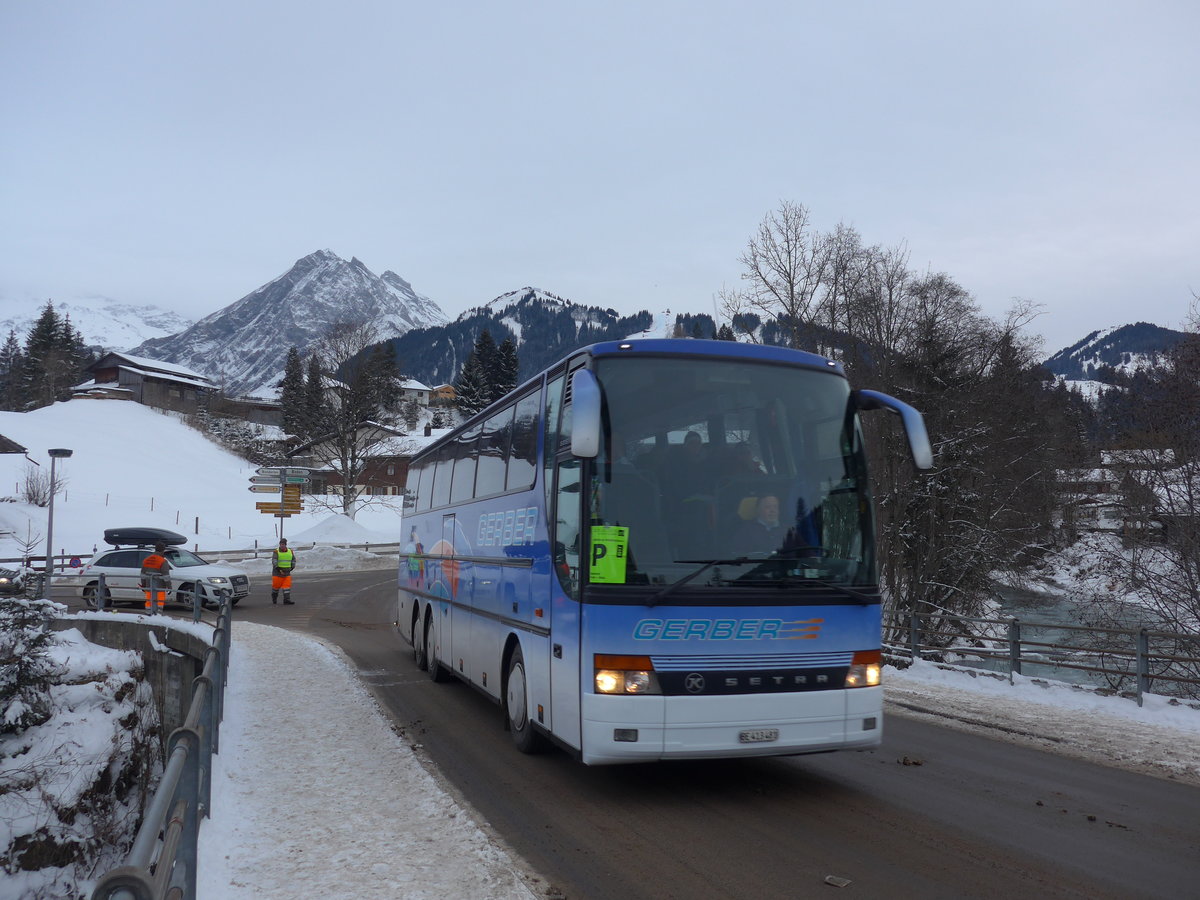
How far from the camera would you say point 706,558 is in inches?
275

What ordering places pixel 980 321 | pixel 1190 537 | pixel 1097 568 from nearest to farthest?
pixel 1190 537 < pixel 1097 568 < pixel 980 321

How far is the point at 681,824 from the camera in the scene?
6.79m

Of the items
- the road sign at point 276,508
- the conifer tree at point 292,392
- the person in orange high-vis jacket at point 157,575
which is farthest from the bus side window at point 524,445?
the conifer tree at point 292,392

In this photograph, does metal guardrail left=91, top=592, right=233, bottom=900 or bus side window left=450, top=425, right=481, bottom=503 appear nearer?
metal guardrail left=91, top=592, right=233, bottom=900

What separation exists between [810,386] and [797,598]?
1.85 metres

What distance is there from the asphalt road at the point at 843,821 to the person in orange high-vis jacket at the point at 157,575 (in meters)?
14.7

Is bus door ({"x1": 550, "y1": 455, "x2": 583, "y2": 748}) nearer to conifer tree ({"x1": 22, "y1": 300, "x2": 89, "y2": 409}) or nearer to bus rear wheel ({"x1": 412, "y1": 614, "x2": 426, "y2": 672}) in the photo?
bus rear wheel ({"x1": 412, "y1": 614, "x2": 426, "y2": 672})

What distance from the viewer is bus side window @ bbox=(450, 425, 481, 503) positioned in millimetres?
11953

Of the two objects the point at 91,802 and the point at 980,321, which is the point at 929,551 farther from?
the point at 91,802

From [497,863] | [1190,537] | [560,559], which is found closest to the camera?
[497,863]

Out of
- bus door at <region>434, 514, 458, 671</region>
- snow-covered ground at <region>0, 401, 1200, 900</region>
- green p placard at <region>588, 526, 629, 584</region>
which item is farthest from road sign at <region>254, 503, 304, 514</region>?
green p placard at <region>588, 526, 629, 584</region>

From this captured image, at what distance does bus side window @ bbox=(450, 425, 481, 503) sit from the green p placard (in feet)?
16.0

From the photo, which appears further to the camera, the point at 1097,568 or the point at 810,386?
the point at 1097,568

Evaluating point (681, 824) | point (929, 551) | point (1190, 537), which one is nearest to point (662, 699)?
point (681, 824)
